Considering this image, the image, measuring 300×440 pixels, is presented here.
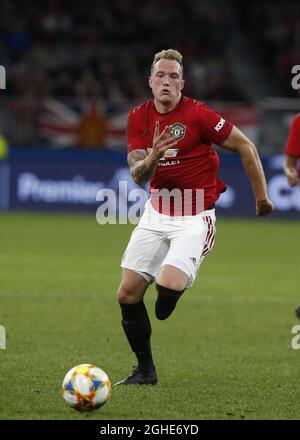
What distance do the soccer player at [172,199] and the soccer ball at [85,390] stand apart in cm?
102

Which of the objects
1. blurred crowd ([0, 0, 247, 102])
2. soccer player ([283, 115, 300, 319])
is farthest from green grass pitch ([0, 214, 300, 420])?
blurred crowd ([0, 0, 247, 102])

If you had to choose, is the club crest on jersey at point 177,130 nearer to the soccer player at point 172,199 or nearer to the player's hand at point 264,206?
the soccer player at point 172,199

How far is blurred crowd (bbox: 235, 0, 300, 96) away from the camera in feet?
92.5

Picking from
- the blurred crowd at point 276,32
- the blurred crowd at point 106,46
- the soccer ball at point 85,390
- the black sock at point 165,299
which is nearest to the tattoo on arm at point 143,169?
the black sock at point 165,299

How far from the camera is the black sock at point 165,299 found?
7.48 meters

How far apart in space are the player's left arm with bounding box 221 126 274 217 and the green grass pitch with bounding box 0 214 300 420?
4.30 feet

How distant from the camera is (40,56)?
25844 millimetres

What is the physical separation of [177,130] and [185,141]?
101mm

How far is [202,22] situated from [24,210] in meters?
8.28

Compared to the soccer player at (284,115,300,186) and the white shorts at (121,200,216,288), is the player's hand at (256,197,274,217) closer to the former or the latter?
the white shorts at (121,200,216,288)

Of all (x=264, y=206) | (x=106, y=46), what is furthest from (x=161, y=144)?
(x=106, y=46)

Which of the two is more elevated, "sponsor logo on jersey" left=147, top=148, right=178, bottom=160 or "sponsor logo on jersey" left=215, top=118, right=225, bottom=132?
"sponsor logo on jersey" left=215, top=118, right=225, bottom=132
